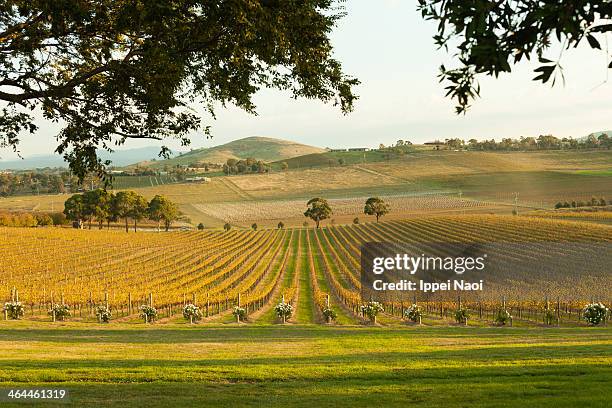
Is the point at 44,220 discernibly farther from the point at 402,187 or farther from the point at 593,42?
the point at 593,42

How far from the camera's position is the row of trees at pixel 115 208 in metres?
116

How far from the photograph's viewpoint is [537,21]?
529cm

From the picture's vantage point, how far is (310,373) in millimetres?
11578

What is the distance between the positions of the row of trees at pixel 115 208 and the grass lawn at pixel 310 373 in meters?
103

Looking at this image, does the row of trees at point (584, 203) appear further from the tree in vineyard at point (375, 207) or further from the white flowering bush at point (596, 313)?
the white flowering bush at point (596, 313)

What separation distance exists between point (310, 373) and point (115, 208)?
370 feet

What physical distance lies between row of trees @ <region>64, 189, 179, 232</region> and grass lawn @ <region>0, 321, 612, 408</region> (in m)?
103

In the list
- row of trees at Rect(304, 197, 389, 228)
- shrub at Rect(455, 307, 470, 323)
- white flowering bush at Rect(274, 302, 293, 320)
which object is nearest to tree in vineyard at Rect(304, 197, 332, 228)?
row of trees at Rect(304, 197, 389, 228)

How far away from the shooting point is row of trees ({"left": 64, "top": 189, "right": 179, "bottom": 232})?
116500 millimetres

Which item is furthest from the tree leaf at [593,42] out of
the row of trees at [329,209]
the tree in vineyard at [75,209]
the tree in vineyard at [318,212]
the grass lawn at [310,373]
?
the tree in vineyard at [75,209]

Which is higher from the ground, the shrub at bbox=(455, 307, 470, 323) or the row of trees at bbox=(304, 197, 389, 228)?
the row of trees at bbox=(304, 197, 389, 228)

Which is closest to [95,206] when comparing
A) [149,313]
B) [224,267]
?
[224,267]

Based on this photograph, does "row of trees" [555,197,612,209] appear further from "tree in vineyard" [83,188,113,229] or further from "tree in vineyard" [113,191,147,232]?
"tree in vineyard" [83,188,113,229]

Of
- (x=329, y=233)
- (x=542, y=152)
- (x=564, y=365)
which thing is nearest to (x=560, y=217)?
(x=329, y=233)
